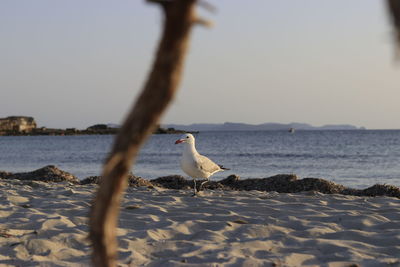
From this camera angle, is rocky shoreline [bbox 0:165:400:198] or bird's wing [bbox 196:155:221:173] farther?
rocky shoreline [bbox 0:165:400:198]

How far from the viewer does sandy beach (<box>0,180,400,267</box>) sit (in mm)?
5039

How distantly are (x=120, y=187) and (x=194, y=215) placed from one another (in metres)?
5.64

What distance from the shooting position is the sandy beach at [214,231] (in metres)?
5.04

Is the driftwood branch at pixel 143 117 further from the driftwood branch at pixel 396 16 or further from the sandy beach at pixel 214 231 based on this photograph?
the sandy beach at pixel 214 231

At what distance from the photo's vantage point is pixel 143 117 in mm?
1493

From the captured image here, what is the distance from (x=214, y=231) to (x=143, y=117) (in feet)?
15.9

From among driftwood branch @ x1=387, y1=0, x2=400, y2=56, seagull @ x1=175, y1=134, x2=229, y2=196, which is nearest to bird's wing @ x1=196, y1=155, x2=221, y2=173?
seagull @ x1=175, y1=134, x2=229, y2=196

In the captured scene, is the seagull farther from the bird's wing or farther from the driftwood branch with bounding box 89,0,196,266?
the driftwood branch with bounding box 89,0,196,266

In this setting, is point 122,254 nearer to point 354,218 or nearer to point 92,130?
point 354,218

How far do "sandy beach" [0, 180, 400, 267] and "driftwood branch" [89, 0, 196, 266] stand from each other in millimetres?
3316

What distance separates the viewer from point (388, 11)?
136 cm

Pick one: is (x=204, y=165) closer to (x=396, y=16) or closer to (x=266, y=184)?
(x=266, y=184)

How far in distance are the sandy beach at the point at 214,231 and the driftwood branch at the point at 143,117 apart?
3.32m

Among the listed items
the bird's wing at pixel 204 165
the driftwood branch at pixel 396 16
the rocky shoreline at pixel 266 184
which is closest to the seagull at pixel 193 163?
the bird's wing at pixel 204 165
